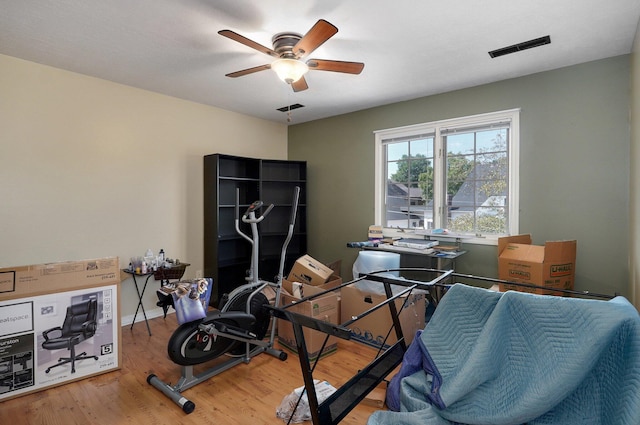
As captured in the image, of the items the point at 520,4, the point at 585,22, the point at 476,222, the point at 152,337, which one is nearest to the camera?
the point at 520,4

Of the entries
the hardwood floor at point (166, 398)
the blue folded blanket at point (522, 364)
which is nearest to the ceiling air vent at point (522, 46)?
the blue folded blanket at point (522, 364)

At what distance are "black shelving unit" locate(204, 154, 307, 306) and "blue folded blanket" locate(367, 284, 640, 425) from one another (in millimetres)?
3168

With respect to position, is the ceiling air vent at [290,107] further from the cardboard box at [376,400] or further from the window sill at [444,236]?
the cardboard box at [376,400]

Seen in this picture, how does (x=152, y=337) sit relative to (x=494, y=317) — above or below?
below

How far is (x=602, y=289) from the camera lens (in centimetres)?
291

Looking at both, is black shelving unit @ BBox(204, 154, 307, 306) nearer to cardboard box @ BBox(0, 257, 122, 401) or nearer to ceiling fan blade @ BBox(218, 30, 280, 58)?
cardboard box @ BBox(0, 257, 122, 401)

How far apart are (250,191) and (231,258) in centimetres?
97

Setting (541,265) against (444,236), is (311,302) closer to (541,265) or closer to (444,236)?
(444,236)

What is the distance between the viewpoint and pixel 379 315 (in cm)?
295

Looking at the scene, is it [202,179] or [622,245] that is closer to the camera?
[622,245]

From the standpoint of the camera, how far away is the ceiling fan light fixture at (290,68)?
245 centimetres

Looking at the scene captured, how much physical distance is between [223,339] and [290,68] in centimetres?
210

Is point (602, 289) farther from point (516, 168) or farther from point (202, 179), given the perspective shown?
point (202, 179)

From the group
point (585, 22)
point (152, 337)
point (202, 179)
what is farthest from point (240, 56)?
point (152, 337)
